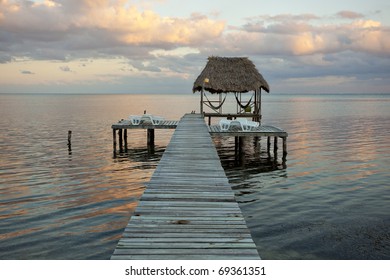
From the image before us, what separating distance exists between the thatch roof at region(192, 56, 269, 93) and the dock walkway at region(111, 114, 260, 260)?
1760cm

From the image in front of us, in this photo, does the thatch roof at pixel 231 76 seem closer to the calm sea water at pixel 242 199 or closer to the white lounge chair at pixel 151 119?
the white lounge chair at pixel 151 119

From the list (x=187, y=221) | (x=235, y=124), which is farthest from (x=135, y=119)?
(x=187, y=221)

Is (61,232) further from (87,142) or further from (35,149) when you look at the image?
(87,142)

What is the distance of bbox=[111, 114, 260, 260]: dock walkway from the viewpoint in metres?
4.75

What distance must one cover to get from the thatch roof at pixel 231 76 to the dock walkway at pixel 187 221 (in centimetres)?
1760

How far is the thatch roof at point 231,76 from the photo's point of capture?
26391mm

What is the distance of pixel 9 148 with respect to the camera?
893 inches

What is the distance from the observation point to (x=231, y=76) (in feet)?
88.1

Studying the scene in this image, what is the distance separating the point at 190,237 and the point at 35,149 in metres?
19.6

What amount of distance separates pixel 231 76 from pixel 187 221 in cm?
2203

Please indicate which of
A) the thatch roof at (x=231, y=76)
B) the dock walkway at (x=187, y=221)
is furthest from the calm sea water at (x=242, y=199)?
the thatch roof at (x=231, y=76)

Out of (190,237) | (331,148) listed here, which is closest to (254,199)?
(190,237)

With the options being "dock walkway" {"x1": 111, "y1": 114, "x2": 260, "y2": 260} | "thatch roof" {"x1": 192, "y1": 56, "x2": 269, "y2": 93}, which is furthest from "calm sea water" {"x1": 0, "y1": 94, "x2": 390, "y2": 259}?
"thatch roof" {"x1": 192, "y1": 56, "x2": 269, "y2": 93}

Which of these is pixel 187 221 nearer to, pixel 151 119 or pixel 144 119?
pixel 151 119
